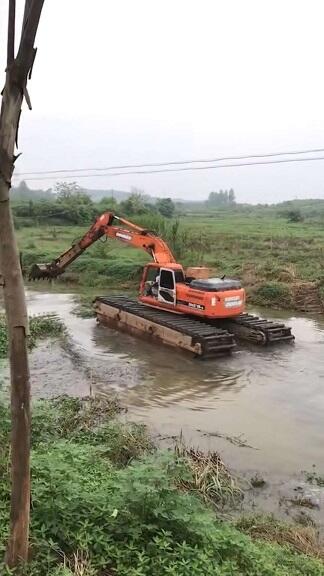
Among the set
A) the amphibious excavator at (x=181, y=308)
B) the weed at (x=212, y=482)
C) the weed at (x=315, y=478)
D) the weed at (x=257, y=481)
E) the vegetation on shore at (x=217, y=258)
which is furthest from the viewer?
the vegetation on shore at (x=217, y=258)

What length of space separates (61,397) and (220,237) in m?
22.6

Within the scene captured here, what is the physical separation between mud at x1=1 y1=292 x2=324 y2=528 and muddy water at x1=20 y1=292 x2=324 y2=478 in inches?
0.6

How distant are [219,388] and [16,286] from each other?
7507mm

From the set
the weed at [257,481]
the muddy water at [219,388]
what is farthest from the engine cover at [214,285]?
the weed at [257,481]

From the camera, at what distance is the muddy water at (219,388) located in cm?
784

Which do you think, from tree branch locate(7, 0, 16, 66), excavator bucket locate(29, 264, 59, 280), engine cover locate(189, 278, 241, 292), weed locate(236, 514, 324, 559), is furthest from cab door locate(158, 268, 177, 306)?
tree branch locate(7, 0, 16, 66)

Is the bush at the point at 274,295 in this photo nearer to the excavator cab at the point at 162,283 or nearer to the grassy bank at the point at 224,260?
the grassy bank at the point at 224,260

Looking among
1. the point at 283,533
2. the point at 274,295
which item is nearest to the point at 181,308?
the point at 274,295

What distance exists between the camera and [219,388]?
33.7ft

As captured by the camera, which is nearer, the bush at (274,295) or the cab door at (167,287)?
the cab door at (167,287)

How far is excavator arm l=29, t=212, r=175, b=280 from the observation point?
1420 centimetres

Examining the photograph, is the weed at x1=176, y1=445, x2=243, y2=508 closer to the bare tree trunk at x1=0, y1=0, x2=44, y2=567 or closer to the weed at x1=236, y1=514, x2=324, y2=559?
the weed at x1=236, y1=514, x2=324, y2=559

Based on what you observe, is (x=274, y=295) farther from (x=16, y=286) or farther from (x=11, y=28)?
(x=11, y=28)

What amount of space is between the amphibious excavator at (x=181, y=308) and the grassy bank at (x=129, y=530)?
6713 mm
